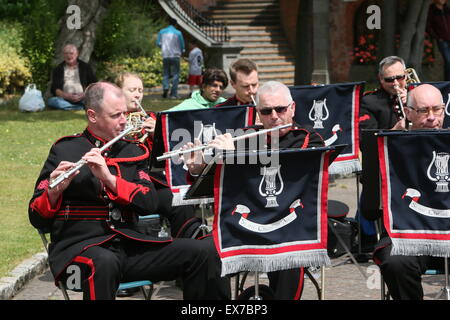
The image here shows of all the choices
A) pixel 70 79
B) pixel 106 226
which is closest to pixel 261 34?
pixel 70 79

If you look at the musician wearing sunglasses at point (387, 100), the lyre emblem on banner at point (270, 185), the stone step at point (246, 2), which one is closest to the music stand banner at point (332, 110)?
the musician wearing sunglasses at point (387, 100)

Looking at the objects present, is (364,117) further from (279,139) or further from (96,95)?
(96,95)

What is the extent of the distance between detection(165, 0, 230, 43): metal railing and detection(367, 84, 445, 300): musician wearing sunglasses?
1942 cm

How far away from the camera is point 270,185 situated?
16.4 ft

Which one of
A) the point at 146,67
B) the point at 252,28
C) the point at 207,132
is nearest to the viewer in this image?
the point at 207,132

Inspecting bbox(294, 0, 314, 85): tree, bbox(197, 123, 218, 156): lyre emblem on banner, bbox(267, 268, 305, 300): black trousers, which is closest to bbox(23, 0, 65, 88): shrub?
bbox(294, 0, 314, 85): tree

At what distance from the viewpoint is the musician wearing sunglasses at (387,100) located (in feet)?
25.7

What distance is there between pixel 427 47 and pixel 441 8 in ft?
24.7

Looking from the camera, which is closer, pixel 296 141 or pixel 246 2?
pixel 296 141

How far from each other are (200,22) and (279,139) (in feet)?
68.7

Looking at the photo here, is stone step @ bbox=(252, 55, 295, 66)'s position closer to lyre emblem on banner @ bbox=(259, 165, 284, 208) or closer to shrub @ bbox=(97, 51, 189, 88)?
shrub @ bbox=(97, 51, 189, 88)

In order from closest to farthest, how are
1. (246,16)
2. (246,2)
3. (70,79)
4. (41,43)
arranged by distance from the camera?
(70,79), (41,43), (246,16), (246,2)
